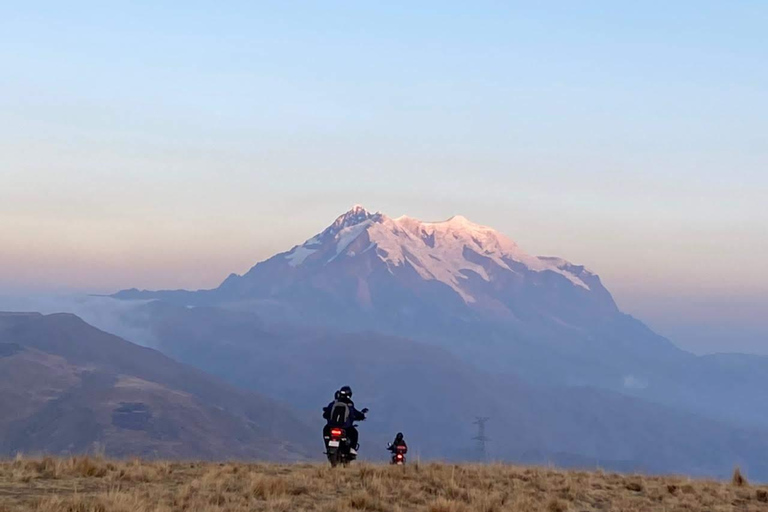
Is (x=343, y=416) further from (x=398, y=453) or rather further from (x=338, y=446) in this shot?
(x=398, y=453)

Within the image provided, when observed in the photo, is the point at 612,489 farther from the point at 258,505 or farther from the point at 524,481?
the point at 258,505

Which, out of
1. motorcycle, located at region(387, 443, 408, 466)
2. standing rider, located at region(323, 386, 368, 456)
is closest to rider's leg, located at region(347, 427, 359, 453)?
standing rider, located at region(323, 386, 368, 456)

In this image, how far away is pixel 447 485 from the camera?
21203 mm

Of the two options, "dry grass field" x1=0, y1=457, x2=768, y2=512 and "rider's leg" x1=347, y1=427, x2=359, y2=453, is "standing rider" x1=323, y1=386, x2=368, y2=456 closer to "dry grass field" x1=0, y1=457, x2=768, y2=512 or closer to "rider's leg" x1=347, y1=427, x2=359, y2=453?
"rider's leg" x1=347, y1=427, x2=359, y2=453

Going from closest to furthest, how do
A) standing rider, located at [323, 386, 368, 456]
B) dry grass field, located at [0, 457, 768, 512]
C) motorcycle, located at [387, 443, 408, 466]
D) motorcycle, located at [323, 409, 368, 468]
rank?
dry grass field, located at [0, 457, 768, 512], motorcycle, located at [323, 409, 368, 468], standing rider, located at [323, 386, 368, 456], motorcycle, located at [387, 443, 408, 466]

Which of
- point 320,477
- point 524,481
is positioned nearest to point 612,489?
point 524,481

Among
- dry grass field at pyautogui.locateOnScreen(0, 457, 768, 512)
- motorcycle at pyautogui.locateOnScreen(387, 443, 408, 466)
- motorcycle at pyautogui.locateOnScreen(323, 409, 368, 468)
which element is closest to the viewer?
dry grass field at pyautogui.locateOnScreen(0, 457, 768, 512)

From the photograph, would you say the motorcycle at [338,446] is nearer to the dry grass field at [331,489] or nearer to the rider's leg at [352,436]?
the rider's leg at [352,436]

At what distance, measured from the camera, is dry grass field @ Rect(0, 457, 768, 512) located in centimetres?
1738

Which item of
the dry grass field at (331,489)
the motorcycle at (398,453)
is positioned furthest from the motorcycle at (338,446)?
the motorcycle at (398,453)

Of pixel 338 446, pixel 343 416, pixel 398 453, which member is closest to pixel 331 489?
pixel 338 446

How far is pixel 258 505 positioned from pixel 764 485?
1529 cm

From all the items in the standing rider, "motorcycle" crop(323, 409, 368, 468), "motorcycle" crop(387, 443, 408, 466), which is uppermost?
the standing rider

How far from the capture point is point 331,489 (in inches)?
792
